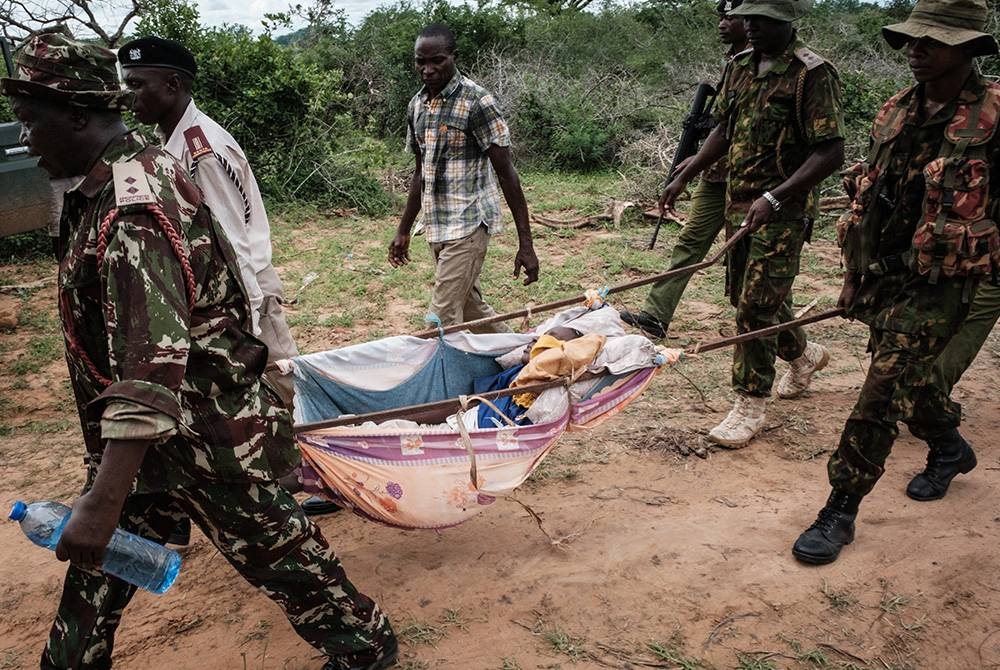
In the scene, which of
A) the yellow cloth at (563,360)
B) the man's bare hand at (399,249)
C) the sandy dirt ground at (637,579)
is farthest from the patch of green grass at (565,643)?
the man's bare hand at (399,249)

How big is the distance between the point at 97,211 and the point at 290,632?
1553 mm

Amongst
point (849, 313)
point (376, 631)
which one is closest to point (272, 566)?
point (376, 631)

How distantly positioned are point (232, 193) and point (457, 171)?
134 cm

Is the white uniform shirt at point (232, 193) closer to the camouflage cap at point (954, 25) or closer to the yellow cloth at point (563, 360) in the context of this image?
the yellow cloth at point (563, 360)

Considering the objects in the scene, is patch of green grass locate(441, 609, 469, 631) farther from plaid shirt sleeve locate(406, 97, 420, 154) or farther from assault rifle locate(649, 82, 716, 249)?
assault rifle locate(649, 82, 716, 249)

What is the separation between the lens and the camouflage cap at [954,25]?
250 centimetres

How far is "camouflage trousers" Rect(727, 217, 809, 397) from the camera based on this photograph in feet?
11.5

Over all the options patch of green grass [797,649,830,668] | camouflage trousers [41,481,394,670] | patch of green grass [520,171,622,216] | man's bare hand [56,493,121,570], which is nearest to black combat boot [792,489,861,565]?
patch of green grass [797,649,830,668]

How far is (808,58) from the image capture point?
3.32 metres

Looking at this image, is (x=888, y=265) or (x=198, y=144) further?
(x=888, y=265)

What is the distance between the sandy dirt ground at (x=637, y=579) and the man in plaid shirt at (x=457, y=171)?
99 centimetres

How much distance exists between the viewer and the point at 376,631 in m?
2.25

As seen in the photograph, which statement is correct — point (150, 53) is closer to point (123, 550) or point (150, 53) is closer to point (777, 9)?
point (123, 550)

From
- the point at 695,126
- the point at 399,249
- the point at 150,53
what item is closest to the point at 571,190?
the point at 695,126
